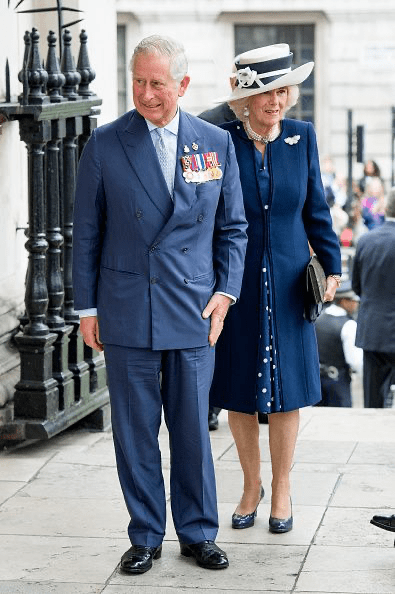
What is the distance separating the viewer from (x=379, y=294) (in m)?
10.3

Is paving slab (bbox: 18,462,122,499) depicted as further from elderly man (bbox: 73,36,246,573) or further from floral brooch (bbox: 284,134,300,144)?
floral brooch (bbox: 284,134,300,144)

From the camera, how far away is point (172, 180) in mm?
4977

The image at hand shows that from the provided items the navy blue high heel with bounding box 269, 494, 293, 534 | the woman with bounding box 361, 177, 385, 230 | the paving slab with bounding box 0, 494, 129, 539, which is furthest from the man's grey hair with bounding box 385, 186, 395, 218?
the woman with bounding box 361, 177, 385, 230

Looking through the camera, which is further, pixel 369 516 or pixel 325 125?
pixel 325 125

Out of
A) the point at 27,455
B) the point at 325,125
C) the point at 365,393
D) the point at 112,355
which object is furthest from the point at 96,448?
the point at 325,125

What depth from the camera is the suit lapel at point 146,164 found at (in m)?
4.93

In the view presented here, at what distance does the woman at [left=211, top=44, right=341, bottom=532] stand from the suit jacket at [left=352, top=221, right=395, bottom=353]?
4.69 m

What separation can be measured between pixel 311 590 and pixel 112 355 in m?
1.05

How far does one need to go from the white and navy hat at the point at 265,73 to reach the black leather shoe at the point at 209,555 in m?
1.64

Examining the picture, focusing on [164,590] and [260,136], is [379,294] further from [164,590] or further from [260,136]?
[164,590]

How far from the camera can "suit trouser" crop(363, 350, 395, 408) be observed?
34.4ft

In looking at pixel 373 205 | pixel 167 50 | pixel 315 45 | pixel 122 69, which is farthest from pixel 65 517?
pixel 315 45

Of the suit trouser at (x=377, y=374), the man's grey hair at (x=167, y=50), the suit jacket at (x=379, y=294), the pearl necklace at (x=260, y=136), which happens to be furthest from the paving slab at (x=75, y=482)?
the suit trouser at (x=377, y=374)

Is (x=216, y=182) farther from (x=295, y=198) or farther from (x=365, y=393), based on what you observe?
(x=365, y=393)
